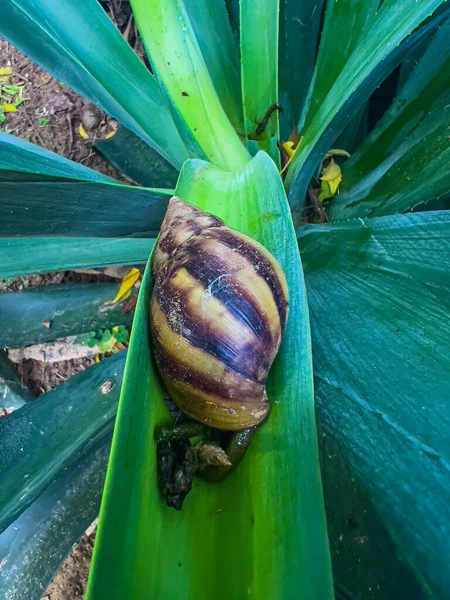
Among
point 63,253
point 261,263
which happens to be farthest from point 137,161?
point 261,263

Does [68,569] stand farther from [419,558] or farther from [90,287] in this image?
[419,558]

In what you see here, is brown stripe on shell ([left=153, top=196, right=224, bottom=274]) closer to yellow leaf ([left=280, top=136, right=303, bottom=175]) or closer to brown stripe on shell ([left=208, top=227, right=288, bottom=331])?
brown stripe on shell ([left=208, top=227, right=288, bottom=331])

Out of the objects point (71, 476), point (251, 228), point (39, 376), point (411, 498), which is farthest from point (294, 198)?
point (39, 376)

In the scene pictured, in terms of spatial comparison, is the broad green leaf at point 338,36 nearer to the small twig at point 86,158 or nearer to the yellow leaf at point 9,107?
the small twig at point 86,158

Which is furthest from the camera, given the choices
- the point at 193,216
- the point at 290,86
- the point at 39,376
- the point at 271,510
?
the point at 39,376

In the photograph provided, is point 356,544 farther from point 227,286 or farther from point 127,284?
point 127,284

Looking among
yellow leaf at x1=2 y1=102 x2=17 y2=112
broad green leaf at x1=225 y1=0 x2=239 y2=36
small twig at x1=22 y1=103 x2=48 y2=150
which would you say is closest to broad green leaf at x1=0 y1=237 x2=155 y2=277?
broad green leaf at x1=225 y1=0 x2=239 y2=36
